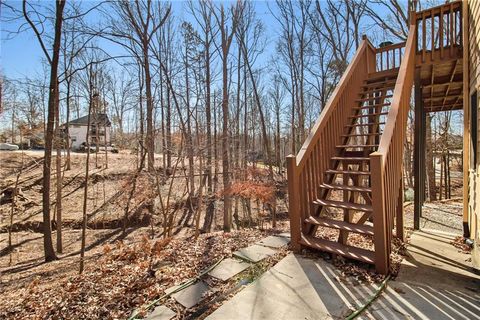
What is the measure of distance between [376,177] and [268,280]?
153 centimetres

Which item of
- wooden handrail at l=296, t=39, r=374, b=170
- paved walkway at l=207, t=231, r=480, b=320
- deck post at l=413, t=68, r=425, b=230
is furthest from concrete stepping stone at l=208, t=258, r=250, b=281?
deck post at l=413, t=68, r=425, b=230

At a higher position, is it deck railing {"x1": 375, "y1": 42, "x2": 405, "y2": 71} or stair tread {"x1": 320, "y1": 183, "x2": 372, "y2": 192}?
deck railing {"x1": 375, "y1": 42, "x2": 405, "y2": 71}

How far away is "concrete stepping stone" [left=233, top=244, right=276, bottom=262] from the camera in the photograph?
318 cm

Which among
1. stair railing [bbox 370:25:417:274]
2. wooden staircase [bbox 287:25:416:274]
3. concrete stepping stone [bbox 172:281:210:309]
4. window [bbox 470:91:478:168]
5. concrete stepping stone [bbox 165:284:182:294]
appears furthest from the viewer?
window [bbox 470:91:478:168]

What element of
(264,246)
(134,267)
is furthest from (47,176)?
(264,246)

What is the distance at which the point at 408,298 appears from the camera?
232 cm

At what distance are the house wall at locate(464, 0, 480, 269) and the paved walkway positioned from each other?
52cm

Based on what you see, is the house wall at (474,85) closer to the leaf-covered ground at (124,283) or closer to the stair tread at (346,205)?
the stair tread at (346,205)

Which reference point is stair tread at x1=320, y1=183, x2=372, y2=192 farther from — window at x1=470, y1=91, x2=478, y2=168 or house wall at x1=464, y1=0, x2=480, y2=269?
window at x1=470, y1=91, x2=478, y2=168

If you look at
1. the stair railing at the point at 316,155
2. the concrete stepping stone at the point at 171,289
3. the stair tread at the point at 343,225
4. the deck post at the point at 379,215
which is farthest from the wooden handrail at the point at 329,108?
the concrete stepping stone at the point at 171,289

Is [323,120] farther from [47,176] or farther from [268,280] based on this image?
[47,176]

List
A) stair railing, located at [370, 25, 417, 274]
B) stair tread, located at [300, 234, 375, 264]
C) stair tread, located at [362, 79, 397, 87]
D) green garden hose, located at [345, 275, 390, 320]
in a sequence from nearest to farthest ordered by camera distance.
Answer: green garden hose, located at [345, 275, 390, 320]
stair railing, located at [370, 25, 417, 274]
stair tread, located at [300, 234, 375, 264]
stair tread, located at [362, 79, 397, 87]

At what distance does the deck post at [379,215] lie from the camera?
8.32 ft

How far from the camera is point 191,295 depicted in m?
2.38
